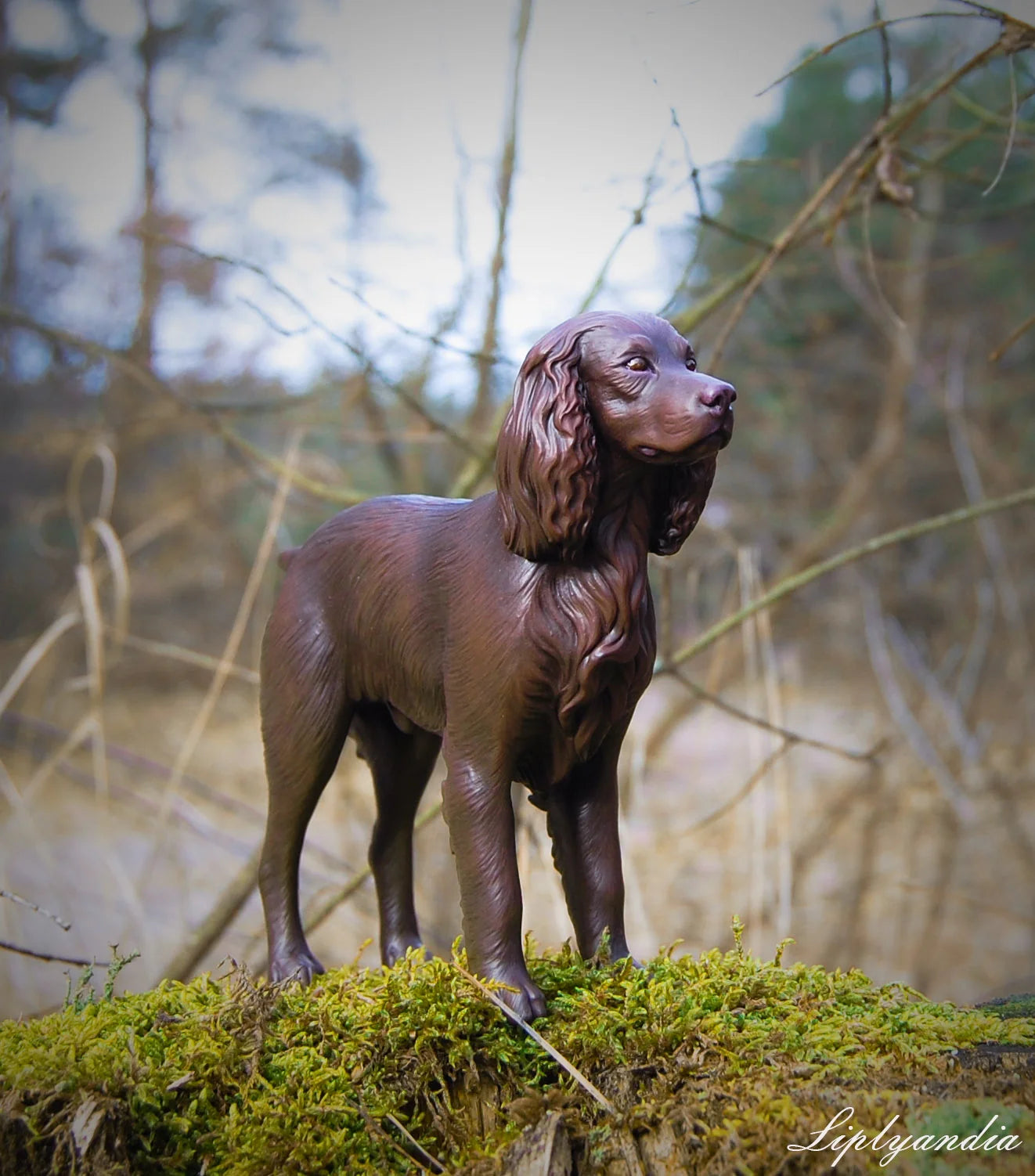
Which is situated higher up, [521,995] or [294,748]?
[294,748]

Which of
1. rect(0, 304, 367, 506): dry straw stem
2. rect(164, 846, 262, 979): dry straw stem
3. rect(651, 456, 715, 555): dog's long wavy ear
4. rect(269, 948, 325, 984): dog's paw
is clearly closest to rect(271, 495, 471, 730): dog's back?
rect(651, 456, 715, 555): dog's long wavy ear

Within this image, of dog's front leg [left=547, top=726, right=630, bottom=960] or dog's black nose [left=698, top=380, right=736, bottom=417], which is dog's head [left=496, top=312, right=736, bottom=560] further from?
dog's front leg [left=547, top=726, right=630, bottom=960]

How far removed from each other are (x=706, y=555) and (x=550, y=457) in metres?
2.69

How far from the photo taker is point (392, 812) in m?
2.00

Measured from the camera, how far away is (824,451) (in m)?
7.12

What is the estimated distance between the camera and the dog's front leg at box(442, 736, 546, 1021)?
1588 millimetres

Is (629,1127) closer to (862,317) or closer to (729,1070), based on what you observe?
(729,1070)

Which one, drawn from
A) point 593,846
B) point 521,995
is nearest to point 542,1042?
point 521,995

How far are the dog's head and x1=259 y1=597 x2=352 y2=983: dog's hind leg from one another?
51 cm

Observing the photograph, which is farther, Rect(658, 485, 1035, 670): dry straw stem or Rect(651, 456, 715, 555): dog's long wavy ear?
Rect(658, 485, 1035, 670): dry straw stem

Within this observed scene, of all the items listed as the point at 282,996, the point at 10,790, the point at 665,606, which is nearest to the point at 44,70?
the point at 10,790

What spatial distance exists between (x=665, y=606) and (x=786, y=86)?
211 inches

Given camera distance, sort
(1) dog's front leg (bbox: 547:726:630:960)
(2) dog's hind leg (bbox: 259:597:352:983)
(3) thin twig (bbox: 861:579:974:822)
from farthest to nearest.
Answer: (3) thin twig (bbox: 861:579:974:822), (2) dog's hind leg (bbox: 259:597:352:983), (1) dog's front leg (bbox: 547:726:630:960)

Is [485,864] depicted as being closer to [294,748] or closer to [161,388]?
[294,748]
